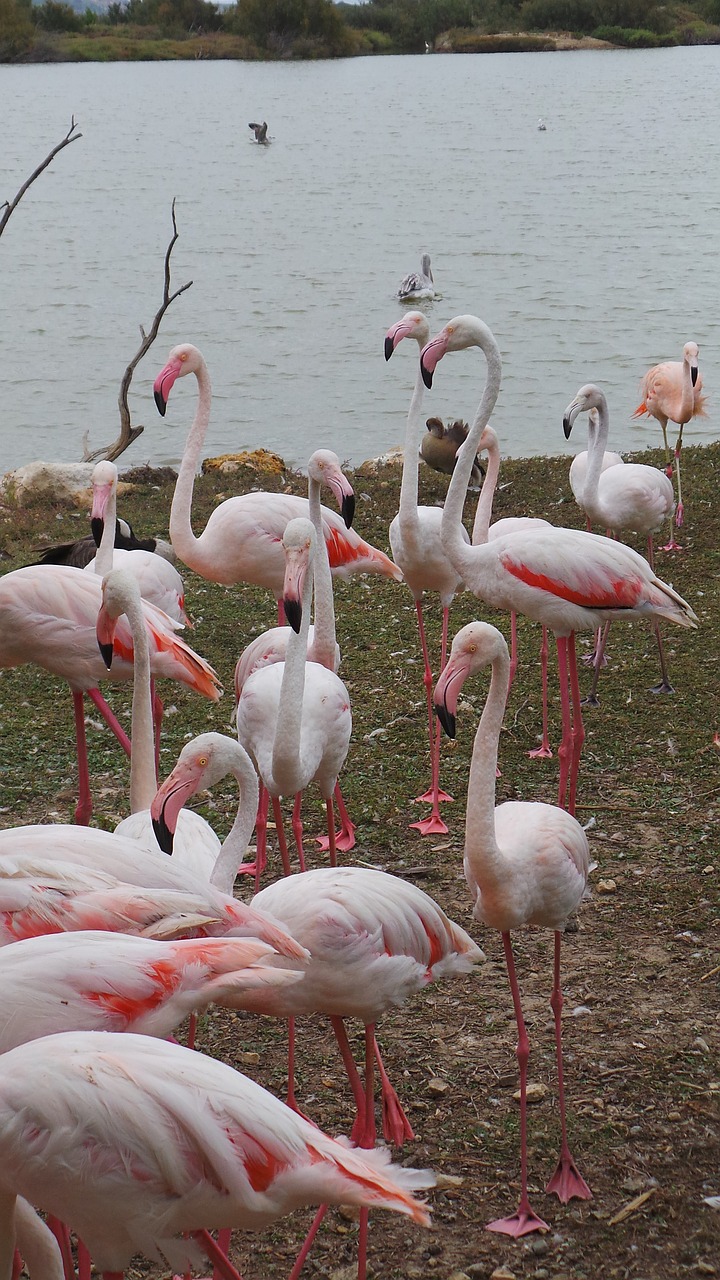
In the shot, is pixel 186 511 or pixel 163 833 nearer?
pixel 163 833

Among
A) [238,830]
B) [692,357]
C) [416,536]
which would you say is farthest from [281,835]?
[692,357]

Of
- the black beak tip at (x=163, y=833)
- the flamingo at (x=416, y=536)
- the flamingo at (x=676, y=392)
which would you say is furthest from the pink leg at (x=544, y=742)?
the flamingo at (x=676, y=392)

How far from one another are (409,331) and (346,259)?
16.4 meters

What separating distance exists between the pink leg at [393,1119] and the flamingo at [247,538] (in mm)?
2793

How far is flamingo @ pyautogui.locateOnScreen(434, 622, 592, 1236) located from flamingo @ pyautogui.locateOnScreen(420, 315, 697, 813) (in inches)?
54.2

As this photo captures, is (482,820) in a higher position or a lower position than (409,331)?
lower

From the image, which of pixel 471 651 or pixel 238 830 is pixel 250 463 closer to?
pixel 471 651

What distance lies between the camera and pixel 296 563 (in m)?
3.89

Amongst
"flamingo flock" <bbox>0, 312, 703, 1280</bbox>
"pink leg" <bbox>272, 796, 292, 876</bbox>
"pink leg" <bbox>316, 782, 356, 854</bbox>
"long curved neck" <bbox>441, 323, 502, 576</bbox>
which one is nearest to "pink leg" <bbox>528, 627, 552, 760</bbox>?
"flamingo flock" <bbox>0, 312, 703, 1280</bbox>

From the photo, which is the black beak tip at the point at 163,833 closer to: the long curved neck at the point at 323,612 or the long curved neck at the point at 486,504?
the long curved neck at the point at 323,612

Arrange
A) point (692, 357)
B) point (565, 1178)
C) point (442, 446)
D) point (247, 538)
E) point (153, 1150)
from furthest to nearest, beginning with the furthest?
point (442, 446)
point (692, 357)
point (247, 538)
point (565, 1178)
point (153, 1150)

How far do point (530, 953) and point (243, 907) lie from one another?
5.73 feet

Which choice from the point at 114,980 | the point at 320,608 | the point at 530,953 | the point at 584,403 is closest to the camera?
the point at 114,980

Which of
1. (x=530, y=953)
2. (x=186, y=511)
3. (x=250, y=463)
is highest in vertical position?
(x=186, y=511)
